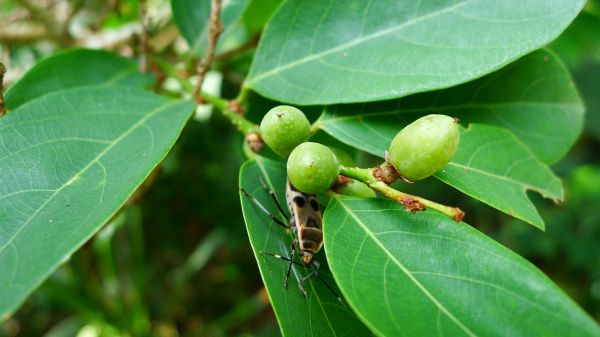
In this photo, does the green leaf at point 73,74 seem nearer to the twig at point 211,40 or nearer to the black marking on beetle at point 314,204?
the twig at point 211,40

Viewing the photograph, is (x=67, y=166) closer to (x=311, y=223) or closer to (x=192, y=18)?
(x=311, y=223)

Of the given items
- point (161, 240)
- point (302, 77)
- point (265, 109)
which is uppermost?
point (302, 77)

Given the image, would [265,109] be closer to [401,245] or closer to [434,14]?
[434,14]

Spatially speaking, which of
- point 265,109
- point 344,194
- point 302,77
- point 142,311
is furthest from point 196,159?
point 344,194

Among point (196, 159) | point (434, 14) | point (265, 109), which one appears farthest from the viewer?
point (196, 159)

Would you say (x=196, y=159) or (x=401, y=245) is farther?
(x=196, y=159)

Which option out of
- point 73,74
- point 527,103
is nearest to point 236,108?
point 73,74

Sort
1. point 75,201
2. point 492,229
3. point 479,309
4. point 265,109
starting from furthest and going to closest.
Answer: point 492,229 < point 265,109 < point 75,201 < point 479,309

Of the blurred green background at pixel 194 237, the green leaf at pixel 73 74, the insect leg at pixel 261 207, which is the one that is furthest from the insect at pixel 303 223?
the blurred green background at pixel 194 237
